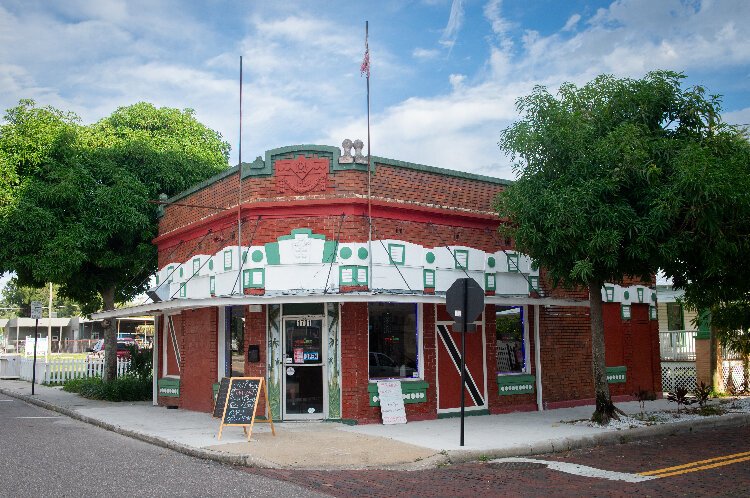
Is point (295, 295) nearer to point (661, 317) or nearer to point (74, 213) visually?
point (74, 213)

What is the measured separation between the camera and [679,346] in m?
24.0

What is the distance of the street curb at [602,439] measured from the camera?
1112 cm

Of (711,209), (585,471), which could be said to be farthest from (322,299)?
(711,209)

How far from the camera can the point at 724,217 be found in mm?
13055

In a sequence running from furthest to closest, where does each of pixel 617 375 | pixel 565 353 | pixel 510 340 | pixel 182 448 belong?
pixel 617 375 → pixel 565 353 → pixel 510 340 → pixel 182 448

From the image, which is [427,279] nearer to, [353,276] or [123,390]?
[353,276]

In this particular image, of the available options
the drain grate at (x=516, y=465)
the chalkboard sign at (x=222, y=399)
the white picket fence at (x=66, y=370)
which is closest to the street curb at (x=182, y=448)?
the chalkboard sign at (x=222, y=399)

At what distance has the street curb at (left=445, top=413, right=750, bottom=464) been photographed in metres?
11.1

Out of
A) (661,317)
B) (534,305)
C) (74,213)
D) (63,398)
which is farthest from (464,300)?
(661,317)

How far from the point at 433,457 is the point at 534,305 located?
7.51 metres

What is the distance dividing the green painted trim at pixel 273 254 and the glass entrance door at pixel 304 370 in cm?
126

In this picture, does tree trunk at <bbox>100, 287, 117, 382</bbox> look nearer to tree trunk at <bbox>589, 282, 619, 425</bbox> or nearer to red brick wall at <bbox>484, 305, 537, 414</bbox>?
red brick wall at <bbox>484, 305, 537, 414</bbox>

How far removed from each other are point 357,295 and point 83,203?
34.6ft

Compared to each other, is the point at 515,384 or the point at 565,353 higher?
the point at 565,353
